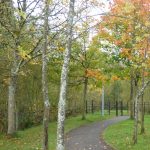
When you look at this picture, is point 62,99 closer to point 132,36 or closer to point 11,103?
point 132,36

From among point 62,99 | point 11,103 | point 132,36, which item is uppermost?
point 132,36

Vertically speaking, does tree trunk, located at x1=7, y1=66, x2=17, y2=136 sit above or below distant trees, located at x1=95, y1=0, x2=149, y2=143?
below

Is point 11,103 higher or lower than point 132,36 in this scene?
lower

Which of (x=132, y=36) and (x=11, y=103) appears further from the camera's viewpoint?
(x=11, y=103)

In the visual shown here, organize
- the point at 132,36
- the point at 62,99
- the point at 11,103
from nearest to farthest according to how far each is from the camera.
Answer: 1. the point at 62,99
2. the point at 132,36
3. the point at 11,103

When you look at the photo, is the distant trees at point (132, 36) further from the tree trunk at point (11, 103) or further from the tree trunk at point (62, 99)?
the tree trunk at point (11, 103)

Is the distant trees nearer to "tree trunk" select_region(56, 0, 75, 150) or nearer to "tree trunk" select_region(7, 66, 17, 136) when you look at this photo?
"tree trunk" select_region(56, 0, 75, 150)

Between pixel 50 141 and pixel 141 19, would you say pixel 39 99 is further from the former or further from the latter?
pixel 141 19

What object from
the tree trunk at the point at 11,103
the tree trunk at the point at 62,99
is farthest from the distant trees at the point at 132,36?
the tree trunk at the point at 11,103

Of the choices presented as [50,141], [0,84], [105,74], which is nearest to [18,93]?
[0,84]

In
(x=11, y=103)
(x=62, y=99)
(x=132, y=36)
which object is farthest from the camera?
(x=11, y=103)

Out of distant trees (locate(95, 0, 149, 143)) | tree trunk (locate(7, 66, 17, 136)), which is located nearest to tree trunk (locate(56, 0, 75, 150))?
distant trees (locate(95, 0, 149, 143))

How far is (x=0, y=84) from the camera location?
27328 mm

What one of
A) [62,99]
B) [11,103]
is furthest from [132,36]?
[62,99]
